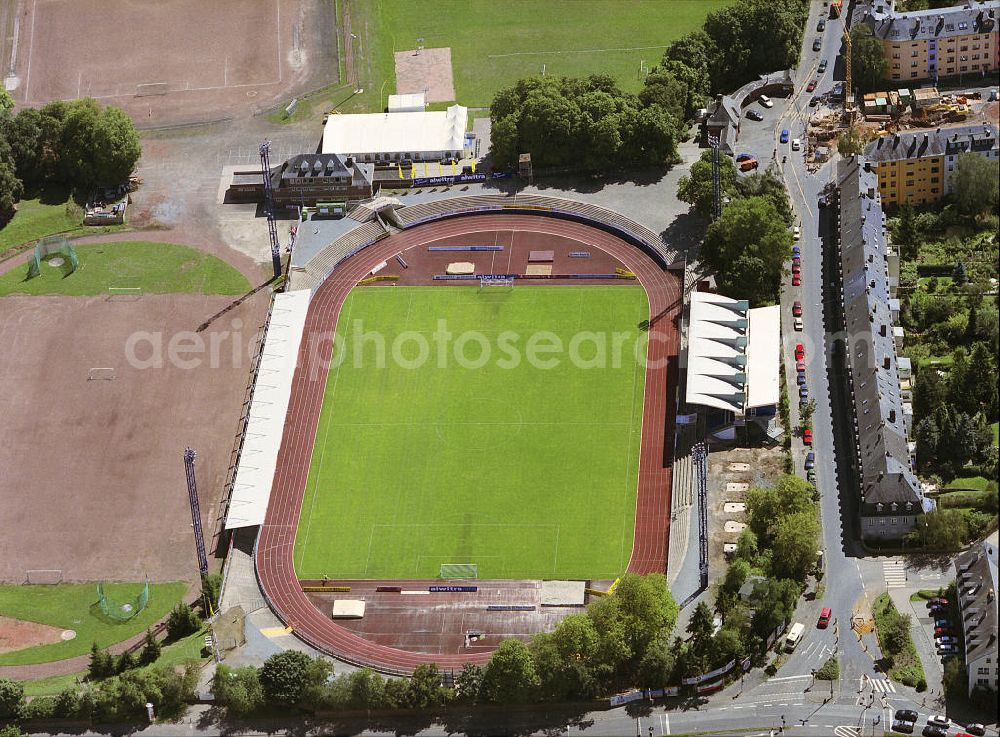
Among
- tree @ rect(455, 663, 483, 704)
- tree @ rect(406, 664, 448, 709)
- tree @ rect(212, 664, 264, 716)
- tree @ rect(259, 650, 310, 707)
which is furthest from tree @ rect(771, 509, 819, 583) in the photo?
tree @ rect(212, 664, 264, 716)

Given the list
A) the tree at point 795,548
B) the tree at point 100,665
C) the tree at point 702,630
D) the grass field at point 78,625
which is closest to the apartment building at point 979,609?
the tree at point 795,548

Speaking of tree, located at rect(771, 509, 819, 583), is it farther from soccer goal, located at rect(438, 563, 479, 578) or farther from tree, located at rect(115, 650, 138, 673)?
tree, located at rect(115, 650, 138, 673)

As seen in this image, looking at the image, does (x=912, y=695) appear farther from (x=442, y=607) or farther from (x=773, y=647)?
(x=442, y=607)

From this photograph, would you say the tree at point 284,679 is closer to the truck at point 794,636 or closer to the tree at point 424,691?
the tree at point 424,691

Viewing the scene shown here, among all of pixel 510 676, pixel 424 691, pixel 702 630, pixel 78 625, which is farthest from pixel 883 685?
pixel 78 625

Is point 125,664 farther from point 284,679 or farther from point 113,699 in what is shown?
point 284,679

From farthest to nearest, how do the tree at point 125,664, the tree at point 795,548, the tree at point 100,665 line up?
the tree at point 125,664
the tree at point 100,665
the tree at point 795,548
